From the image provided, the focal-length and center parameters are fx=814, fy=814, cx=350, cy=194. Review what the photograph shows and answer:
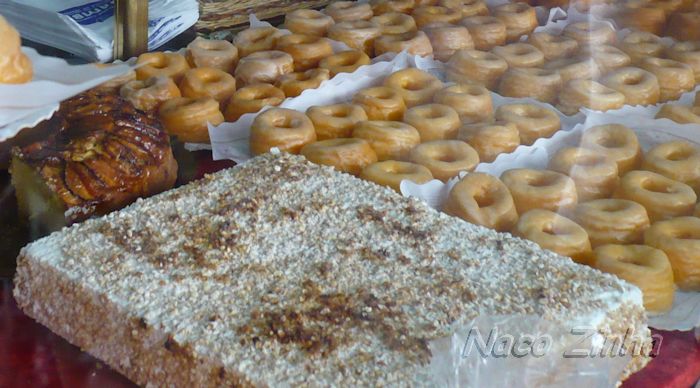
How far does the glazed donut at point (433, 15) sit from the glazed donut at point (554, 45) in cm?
29

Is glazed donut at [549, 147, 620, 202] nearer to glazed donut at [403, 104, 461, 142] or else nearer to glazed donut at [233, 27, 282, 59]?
glazed donut at [403, 104, 461, 142]

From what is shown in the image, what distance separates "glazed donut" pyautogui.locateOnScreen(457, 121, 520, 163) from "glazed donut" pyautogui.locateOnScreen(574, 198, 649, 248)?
0.35 m

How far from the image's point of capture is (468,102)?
2.18 meters

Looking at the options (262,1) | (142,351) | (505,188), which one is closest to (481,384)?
(142,351)

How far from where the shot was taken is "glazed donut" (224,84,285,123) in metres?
2.20

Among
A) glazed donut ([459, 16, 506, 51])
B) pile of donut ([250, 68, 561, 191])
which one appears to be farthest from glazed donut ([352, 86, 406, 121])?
glazed donut ([459, 16, 506, 51])

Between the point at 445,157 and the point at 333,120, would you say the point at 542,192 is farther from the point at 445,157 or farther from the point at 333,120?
the point at 333,120

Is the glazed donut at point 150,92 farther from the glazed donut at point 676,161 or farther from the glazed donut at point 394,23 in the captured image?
the glazed donut at point 676,161

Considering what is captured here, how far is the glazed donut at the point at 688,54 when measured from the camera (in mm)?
2502

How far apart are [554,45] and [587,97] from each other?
0.40 meters

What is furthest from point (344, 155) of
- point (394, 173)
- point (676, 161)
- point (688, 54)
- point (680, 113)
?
point (688, 54)

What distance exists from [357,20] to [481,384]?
1797 millimetres

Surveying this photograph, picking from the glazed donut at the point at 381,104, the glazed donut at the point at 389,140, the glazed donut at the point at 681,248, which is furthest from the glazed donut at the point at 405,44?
the glazed donut at the point at 681,248

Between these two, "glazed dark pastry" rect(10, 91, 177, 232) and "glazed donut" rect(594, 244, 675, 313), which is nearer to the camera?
"glazed donut" rect(594, 244, 675, 313)
